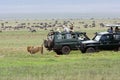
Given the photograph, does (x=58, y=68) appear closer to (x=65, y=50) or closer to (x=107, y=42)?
(x=65, y=50)

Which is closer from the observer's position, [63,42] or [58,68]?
[58,68]

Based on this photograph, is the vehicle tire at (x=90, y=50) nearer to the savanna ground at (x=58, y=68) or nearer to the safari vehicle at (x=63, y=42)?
the safari vehicle at (x=63, y=42)

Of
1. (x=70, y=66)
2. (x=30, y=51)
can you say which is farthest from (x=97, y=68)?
(x=30, y=51)

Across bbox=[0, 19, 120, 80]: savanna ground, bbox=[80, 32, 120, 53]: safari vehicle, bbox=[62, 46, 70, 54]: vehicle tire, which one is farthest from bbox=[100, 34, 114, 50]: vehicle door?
bbox=[62, 46, 70, 54]: vehicle tire

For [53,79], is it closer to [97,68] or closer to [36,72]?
[36,72]

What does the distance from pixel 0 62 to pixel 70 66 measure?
4.85 meters

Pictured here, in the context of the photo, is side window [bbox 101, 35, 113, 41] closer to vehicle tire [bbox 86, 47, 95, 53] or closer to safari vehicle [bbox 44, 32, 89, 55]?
vehicle tire [bbox 86, 47, 95, 53]

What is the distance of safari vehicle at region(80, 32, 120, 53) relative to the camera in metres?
35.5

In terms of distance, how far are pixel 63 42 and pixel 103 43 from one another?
2953 millimetres

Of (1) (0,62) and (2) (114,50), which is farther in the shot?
(2) (114,50)

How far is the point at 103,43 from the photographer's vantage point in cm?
3594

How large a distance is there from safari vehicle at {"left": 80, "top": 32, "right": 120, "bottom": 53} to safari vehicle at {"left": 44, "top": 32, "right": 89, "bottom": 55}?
0.61 meters

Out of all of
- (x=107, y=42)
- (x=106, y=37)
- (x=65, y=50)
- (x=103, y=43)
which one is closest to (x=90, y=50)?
(x=103, y=43)

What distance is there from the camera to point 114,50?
36469 mm
